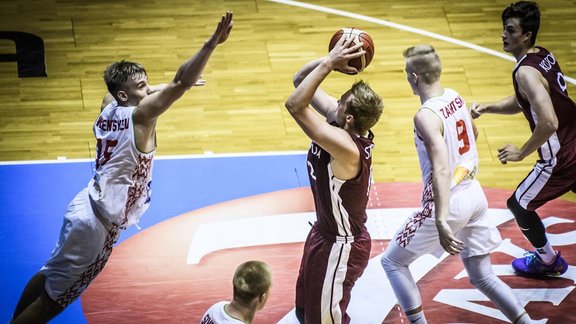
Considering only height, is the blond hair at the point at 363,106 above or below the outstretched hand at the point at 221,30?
below

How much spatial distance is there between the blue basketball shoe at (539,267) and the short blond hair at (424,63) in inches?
78.2

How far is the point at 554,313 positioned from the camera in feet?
22.8

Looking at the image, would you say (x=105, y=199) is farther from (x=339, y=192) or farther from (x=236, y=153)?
(x=236, y=153)

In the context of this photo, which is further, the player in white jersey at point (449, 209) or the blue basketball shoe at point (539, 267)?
the blue basketball shoe at point (539, 267)

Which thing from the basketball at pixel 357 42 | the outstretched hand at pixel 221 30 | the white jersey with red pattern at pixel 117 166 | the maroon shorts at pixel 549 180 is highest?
the outstretched hand at pixel 221 30

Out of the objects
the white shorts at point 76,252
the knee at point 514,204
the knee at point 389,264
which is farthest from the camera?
the knee at point 514,204

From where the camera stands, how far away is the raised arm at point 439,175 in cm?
580

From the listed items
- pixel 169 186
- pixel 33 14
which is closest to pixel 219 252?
pixel 169 186

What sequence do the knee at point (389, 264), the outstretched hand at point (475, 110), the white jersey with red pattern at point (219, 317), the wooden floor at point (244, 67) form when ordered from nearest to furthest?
the white jersey with red pattern at point (219, 317) < the knee at point (389, 264) < the outstretched hand at point (475, 110) < the wooden floor at point (244, 67)

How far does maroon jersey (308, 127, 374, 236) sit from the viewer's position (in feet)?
18.5

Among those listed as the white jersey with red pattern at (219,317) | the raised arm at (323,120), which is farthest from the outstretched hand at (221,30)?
the white jersey with red pattern at (219,317)

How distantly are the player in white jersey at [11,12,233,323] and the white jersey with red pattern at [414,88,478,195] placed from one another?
5.74 feet

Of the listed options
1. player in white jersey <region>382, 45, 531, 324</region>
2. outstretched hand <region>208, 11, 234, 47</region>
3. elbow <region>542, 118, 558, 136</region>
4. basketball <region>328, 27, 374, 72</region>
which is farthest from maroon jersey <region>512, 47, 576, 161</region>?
outstretched hand <region>208, 11, 234, 47</region>

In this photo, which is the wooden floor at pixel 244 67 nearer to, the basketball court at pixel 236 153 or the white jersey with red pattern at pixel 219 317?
the basketball court at pixel 236 153
